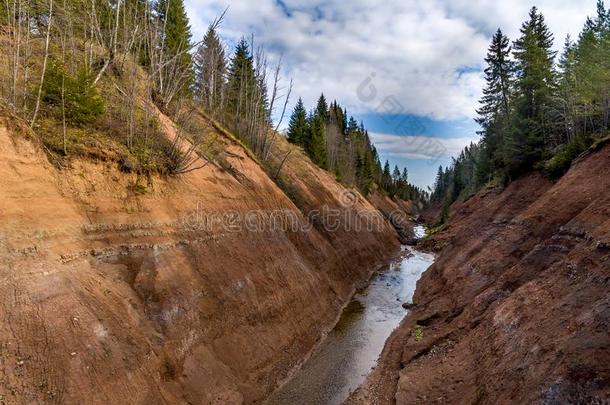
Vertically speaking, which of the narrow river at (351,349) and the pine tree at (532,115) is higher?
the pine tree at (532,115)

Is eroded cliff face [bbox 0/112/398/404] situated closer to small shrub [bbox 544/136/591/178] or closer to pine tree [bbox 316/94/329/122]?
small shrub [bbox 544/136/591/178]

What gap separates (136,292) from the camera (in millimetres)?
10500

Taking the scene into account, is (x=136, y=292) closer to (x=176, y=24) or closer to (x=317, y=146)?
(x=176, y=24)

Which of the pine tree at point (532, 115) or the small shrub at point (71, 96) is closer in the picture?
the small shrub at point (71, 96)

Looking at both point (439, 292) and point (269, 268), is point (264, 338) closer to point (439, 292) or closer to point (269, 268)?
point (269, 268)

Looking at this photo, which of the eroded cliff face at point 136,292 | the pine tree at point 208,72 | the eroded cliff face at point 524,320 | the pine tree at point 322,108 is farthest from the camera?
the pine tree at point 322,108

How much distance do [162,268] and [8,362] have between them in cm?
478

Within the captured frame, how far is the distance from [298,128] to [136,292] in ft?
146

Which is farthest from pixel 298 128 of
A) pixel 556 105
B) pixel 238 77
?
pixel 556 105

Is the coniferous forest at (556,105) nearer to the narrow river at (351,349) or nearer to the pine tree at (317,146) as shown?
the narrow river at (351,349)

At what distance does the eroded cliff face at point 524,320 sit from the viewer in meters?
7.51

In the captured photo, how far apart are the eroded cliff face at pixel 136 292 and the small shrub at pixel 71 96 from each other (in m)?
1.97

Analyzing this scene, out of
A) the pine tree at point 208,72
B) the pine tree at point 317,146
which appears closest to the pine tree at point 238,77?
the pine tree at point 208,72

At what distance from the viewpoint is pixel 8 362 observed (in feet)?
23.2
